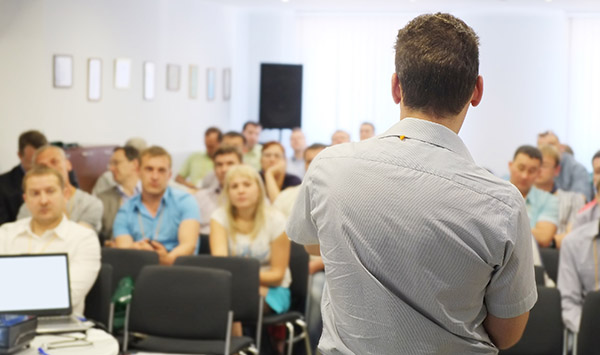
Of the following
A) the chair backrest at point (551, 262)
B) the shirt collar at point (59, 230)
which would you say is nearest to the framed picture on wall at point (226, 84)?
the chair backrest at point (551, 262)

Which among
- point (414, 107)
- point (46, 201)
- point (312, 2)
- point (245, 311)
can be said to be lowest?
point (245, 311)

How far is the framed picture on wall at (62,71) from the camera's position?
852cm

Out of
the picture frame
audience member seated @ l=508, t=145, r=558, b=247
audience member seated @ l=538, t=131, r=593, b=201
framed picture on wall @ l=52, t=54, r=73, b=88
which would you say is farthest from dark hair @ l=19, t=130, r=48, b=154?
audience member seated @ l=538, t=131, r=593, b=201

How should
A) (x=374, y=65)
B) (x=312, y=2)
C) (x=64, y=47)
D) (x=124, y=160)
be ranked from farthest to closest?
(x=374, y=65), (x=312, y=2), (x=64, y=47), (x=124, y=160)

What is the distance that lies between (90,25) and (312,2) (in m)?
4.37

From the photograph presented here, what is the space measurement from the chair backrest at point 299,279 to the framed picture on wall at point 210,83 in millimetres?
7509

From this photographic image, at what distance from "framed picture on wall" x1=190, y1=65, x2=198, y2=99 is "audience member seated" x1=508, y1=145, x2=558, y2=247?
677cm

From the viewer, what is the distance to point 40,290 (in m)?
3.44

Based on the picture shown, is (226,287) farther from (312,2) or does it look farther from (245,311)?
(312,2)

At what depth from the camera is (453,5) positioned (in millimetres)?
12570

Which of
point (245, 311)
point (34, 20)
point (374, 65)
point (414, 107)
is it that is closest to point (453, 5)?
point (374, 65)

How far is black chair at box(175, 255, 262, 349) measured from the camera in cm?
452

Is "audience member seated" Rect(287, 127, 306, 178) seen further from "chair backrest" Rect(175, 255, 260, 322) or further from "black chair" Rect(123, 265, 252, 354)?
"black chair" Rect(123, 265, 252, 354)

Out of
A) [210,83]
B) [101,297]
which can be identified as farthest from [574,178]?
[210,83]
